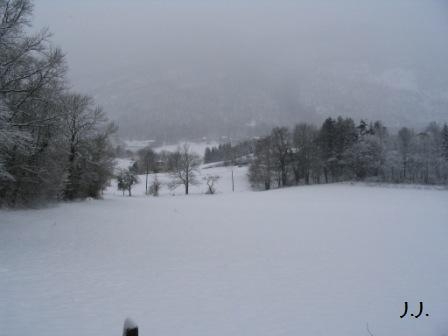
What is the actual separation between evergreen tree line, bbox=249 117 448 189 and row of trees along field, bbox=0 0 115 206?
3996 centimetres

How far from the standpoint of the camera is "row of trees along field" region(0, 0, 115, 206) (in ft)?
38.0

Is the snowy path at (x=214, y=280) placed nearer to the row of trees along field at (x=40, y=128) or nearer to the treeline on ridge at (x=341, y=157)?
the row of trees along field at (x=40, y=128)

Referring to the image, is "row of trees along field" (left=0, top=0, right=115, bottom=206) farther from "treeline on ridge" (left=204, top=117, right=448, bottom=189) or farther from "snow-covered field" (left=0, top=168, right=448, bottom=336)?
"treeline on ridge" (left=204, top=117, right=448, bottom=189)

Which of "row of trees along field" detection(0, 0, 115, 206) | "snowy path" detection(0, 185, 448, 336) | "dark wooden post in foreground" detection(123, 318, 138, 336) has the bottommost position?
"snowy path" detection(0, 185, 448, 336)

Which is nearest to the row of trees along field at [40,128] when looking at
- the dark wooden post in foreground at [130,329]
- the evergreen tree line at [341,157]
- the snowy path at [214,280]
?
the snowy path at [214,280]

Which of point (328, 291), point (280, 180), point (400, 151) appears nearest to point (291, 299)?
point (328, 291)

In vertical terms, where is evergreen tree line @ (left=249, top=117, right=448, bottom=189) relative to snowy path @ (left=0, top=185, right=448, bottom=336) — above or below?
above

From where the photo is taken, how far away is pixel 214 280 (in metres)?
8.02

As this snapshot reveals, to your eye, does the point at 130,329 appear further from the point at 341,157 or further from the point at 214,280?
the point at 341,157

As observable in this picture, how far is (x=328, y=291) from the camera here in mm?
7398

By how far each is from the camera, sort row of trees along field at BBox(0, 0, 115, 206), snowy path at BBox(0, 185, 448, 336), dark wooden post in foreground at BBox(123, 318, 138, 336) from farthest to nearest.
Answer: row of trees along field at BBox(0, 0, 115, 206) → snowy path at BBox(0, 185, 448, 336) → dark wooden post in foreground at BBox(123, 318, 138, 336)

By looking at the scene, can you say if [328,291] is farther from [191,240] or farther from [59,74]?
[59,74]

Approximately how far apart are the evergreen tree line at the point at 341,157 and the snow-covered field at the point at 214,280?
46.1 meters

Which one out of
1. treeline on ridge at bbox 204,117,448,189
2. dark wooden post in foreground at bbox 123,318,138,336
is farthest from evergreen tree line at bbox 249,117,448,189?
dark wooden post in foreground at bbox 123,318,138,336
